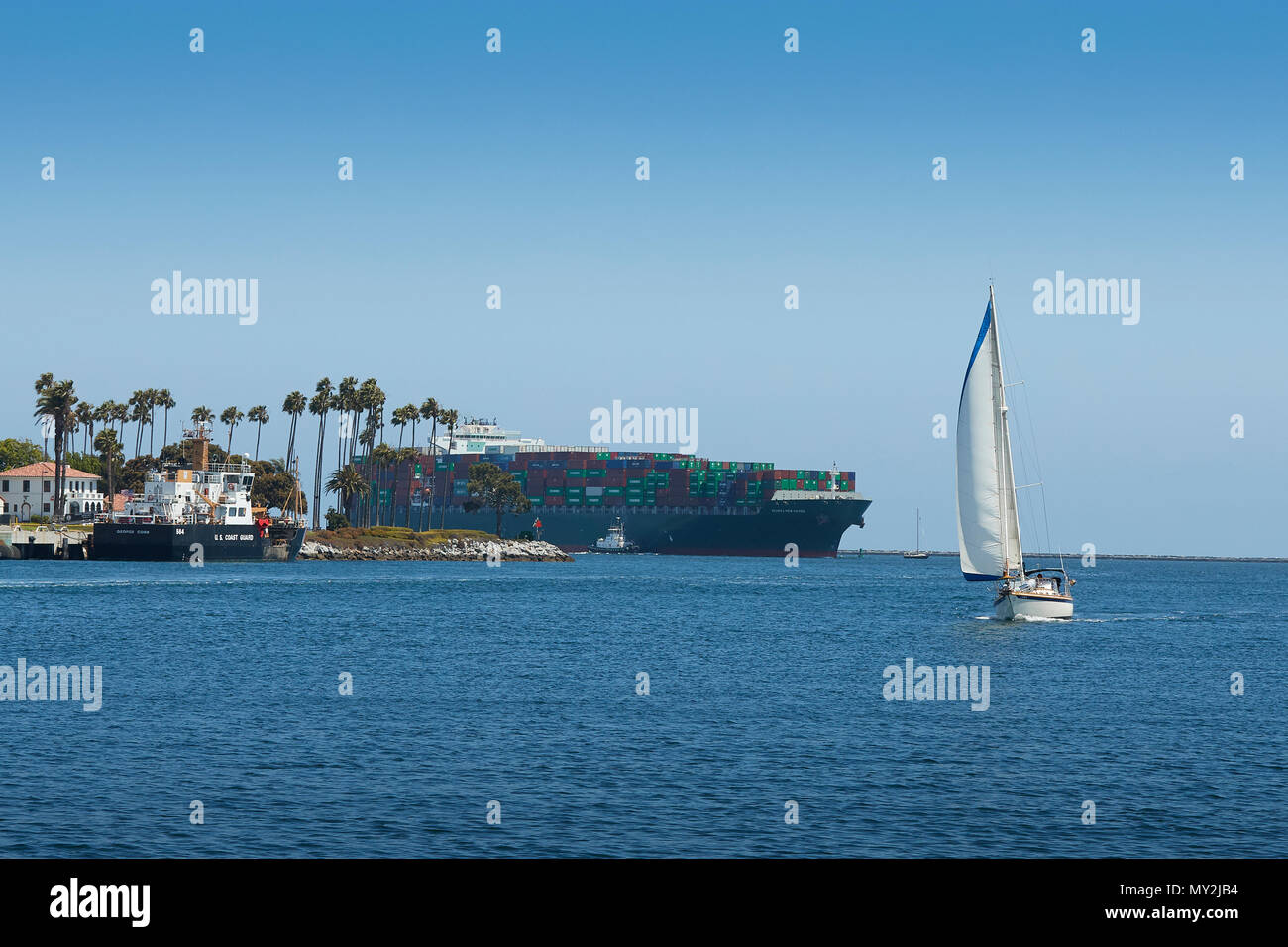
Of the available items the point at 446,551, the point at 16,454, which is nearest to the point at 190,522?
the point at 446,551

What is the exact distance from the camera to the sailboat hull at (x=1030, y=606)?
199 ft

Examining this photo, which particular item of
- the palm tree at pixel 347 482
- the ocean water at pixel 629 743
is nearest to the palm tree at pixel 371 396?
the palm tree at pixel 347 482

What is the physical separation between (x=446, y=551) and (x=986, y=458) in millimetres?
126303

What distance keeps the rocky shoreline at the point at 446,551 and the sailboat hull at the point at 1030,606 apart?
11230 cm

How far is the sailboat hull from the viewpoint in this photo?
6059 cm

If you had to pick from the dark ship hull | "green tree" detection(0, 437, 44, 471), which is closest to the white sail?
the dark ship hull

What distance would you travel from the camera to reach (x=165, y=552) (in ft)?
432

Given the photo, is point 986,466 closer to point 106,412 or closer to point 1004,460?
point 1004,460

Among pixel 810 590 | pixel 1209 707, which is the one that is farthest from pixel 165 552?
pixel 1209 707

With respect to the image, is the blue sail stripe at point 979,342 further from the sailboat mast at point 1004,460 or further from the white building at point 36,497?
the white building at point 36,497

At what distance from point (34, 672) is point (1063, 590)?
151ft

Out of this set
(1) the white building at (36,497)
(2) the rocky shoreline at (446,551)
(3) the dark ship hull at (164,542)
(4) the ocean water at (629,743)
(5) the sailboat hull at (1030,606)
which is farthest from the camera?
(1) the white building at (36,497)
